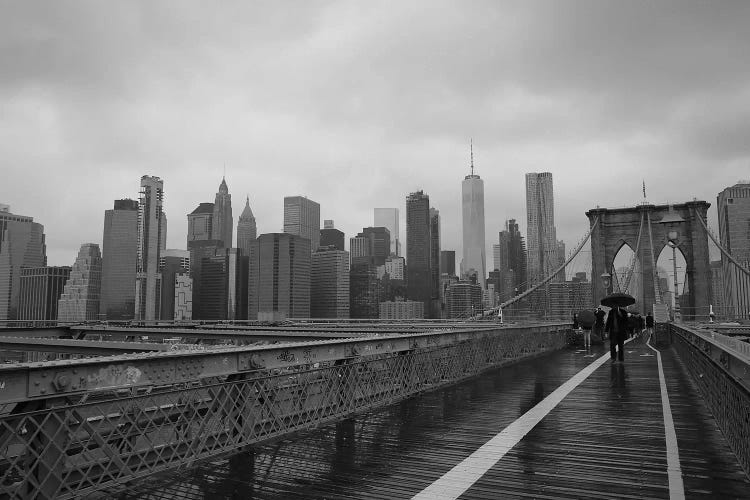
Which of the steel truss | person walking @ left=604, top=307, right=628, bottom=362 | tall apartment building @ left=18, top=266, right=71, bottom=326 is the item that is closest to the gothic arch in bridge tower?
person walking @ left=604, top=307, right=628, bottom=362

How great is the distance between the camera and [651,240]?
262 ft

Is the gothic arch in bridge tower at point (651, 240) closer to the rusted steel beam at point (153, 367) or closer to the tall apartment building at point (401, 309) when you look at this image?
the rusted steel beam at point (153, 367)

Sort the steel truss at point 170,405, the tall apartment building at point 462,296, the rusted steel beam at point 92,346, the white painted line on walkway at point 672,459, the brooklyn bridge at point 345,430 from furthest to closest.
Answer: the tall apartment building at point 462,296 < the rusted steel beam at point 92,346 < the white painted line on walkway at point 672,459 < the brooklyn bridge at point 345,430 < the steel truss at point 170,405

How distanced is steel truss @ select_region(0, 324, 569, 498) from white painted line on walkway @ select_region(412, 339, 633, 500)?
236 cm

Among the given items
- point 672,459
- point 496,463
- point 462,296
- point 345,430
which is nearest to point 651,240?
point 672,459

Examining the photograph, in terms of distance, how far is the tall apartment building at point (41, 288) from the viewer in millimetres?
185275

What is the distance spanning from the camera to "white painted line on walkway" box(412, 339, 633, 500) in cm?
518

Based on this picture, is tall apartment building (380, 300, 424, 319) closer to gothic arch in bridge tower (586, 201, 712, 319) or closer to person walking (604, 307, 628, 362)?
gothic arch in bridge tower (586, 201, 712, 319)

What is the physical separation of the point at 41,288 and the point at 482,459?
219 meters

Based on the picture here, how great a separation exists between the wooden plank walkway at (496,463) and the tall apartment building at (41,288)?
667 ft

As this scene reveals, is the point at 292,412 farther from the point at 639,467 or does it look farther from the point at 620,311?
the point at 620,311

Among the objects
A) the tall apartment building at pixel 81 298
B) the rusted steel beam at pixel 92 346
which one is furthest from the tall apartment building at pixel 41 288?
the rusted steel beam at pixel 92 346

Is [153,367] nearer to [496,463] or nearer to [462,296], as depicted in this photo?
[496,463]

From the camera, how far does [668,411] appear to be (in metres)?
9.33
